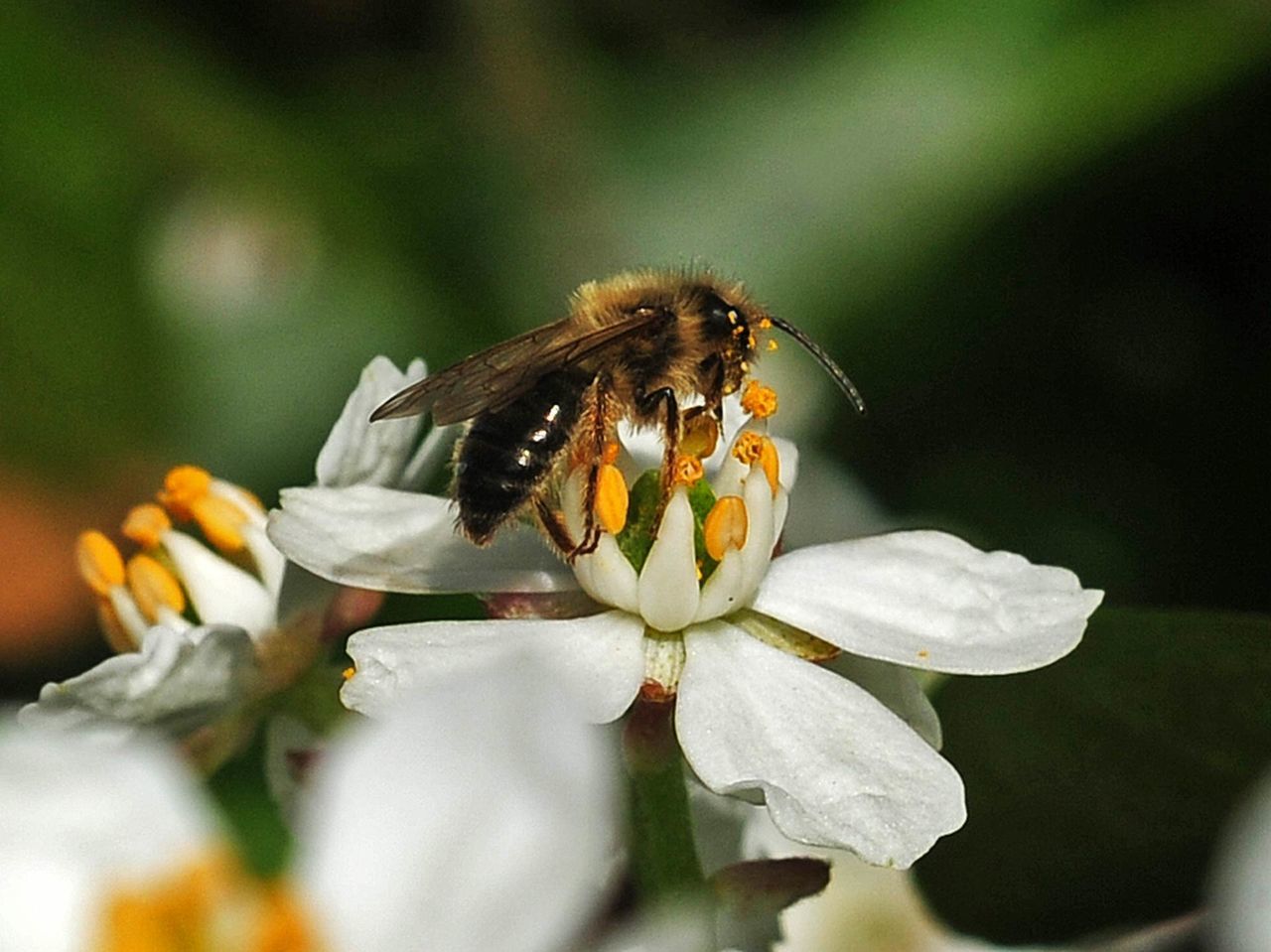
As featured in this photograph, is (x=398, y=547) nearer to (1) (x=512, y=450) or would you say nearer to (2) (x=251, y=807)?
(1) (x=512, y=450)

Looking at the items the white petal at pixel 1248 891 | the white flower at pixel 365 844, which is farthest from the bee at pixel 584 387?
the white flower at pixel 365 844

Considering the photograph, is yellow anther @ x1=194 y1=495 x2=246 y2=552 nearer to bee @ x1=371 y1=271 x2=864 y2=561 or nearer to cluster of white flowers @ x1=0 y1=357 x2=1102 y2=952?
cluster of white flowers @ x1=0 y1=357 x2=1102 y2=952

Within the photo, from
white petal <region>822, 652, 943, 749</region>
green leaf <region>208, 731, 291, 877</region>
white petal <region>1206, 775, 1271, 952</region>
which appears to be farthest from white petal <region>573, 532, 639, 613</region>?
green leaf <region>208, 731, 291, 877</region>

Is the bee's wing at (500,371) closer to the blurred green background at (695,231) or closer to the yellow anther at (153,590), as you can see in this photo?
the yellow anther at (153,590)

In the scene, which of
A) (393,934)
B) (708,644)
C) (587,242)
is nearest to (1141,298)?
(587,242)

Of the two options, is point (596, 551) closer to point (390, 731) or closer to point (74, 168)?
point (390, 731)
